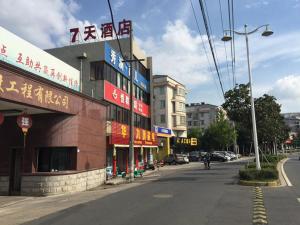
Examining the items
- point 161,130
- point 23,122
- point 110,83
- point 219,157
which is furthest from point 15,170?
point 219,157

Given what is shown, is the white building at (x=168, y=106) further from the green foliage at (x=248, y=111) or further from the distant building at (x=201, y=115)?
the distant building at (x=201, y=115)

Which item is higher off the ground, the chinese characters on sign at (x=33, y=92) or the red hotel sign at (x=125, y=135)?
the chinese characters on sign at (x=33, y=92)

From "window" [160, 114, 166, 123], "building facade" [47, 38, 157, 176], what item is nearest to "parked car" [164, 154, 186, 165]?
"building facade" [47, 38, 157, 176]

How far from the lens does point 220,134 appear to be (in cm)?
7925

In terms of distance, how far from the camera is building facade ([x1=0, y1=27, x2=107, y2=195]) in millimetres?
16906

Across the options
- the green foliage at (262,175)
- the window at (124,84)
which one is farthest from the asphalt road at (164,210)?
the window at (124,84)

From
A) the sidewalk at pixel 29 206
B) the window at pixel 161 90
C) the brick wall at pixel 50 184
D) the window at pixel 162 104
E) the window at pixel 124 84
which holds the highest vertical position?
the window at pixel 161 90

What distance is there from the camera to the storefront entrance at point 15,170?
61.1 ft

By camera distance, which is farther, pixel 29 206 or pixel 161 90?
pixel 161 90

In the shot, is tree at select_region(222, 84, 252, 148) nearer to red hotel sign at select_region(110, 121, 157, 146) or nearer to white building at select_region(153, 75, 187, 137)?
red hotel sign at select_region(110, 121, 157, 146)

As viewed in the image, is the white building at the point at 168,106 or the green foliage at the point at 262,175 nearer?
the green foliage at the point at 262,175

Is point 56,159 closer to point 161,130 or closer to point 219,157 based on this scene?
point 161,130

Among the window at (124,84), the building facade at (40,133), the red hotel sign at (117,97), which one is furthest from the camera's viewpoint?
the window at (124,84)

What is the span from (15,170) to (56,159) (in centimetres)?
206
